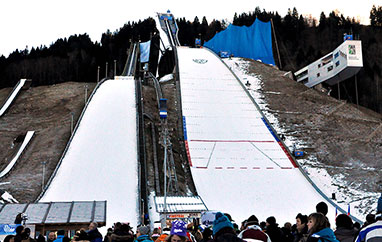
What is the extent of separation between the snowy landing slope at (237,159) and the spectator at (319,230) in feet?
37.4

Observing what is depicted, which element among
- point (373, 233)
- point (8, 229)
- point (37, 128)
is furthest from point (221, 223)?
point (37, 128)

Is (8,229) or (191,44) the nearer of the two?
(8,229)

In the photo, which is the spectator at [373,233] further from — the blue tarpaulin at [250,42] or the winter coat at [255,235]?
the blue tarpaulin at [250,42]

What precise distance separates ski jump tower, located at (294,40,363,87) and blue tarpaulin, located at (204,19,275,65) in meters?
6.19

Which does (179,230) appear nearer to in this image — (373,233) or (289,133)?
(373,233)

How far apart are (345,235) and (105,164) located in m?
14.2

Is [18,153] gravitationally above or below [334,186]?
above

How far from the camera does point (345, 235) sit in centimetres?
291

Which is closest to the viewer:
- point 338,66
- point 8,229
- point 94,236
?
point 94,236

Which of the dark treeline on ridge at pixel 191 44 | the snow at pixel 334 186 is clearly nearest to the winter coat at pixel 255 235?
the snow at pixel 334 186

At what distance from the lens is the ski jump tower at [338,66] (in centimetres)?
2877

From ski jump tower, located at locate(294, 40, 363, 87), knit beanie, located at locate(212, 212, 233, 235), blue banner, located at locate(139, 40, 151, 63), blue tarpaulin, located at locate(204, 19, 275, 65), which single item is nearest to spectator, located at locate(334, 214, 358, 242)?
knit beanie, located at locate(212, 212, 233, 235)

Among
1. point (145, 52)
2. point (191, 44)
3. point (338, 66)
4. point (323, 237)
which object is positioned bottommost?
point (323, 237)

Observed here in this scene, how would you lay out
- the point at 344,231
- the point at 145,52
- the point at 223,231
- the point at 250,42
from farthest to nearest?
the point at 145,52, the point at 250,42, the point at 344,231, the point at 223,231
